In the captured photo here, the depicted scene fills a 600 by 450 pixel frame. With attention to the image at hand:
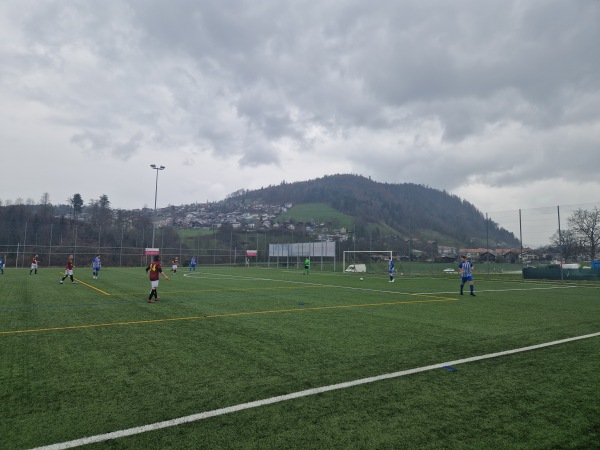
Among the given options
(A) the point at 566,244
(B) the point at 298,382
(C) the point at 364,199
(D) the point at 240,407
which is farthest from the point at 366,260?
(C) the point at 364,199

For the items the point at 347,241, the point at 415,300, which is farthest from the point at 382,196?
the point at 415,300

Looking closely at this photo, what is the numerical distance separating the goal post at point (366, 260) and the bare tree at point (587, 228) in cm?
1731

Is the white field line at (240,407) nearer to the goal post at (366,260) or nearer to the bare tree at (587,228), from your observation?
the bare tree at (587,228)

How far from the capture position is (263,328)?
8.74 meters

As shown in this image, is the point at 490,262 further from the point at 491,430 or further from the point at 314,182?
the point at 314,182

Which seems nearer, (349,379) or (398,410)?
(398,410)

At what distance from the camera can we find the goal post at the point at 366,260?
44.1 meters

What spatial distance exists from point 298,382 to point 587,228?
39.7 metres

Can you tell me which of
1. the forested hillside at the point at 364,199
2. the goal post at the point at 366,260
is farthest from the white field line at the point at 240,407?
the forested hillside at the point at 364,199

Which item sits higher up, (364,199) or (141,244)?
(364,199)

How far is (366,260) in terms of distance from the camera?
4744 cm

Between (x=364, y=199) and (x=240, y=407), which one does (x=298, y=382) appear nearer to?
(x=240, y=407)

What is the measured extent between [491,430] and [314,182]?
196m

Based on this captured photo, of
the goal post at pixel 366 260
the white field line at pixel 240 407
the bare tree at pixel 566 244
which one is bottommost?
the white field line at pixel 240 407
